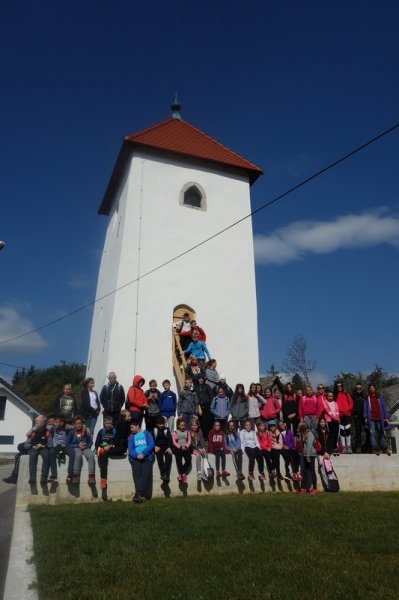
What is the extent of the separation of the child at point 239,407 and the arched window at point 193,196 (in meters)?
8.11

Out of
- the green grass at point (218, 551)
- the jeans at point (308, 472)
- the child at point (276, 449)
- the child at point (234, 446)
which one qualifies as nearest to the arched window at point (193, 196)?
the child at point (234, 446)

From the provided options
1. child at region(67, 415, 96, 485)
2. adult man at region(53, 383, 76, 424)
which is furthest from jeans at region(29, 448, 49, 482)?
adult man at region(53, 383, 76, 424)

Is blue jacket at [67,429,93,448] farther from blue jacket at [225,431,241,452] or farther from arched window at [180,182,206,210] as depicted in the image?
arched window at [180,182,206,210]

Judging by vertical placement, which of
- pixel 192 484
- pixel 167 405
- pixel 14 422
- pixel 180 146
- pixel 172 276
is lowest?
pixel 192 484

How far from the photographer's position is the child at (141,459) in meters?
8.80

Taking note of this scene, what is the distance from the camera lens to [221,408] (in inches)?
428

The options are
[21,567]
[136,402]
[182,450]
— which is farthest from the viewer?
[136,402]

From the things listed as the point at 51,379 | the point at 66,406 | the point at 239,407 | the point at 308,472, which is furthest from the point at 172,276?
the point at 51,379

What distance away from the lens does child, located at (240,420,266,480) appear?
10039 millimetres

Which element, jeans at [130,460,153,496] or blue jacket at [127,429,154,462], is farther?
blue jacket at [127,429,154,462]

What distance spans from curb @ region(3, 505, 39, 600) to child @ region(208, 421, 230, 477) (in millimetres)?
4034

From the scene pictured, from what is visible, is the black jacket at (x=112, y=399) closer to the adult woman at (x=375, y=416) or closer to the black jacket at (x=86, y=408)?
the black jacket at (x=86, y=408)

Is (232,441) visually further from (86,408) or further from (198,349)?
(198,349)

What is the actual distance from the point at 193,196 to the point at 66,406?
9864 mm
